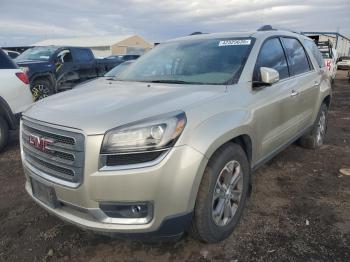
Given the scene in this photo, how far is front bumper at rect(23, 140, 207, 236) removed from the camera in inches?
90.0

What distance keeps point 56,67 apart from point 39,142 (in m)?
8.66

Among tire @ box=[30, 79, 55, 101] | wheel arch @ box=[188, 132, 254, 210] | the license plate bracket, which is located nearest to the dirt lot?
the license plate bracket

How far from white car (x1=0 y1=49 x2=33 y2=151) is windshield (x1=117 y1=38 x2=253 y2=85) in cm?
263

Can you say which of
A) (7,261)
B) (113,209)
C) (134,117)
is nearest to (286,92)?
(134,117)

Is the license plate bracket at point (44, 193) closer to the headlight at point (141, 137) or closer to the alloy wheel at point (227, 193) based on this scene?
the headlight at point (141, 137)

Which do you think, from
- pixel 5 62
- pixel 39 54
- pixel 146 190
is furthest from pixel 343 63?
pixel 146 190

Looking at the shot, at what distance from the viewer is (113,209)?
2.40 meters

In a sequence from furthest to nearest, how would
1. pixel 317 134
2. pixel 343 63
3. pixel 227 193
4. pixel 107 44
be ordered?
1. pixel 107 44
2. pixel 343 63
3. pixel 317 134
4. pixel 227 193

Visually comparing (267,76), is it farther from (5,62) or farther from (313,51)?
(5,62)

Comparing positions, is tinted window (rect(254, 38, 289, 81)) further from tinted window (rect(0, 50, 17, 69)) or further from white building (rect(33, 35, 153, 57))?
white building (rect(33, 35, 153, 57))

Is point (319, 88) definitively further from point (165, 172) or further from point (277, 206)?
point (165, 172)

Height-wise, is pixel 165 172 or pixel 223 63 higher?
pixel 223 63

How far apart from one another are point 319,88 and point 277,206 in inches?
86.9

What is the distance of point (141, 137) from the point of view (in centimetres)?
233
